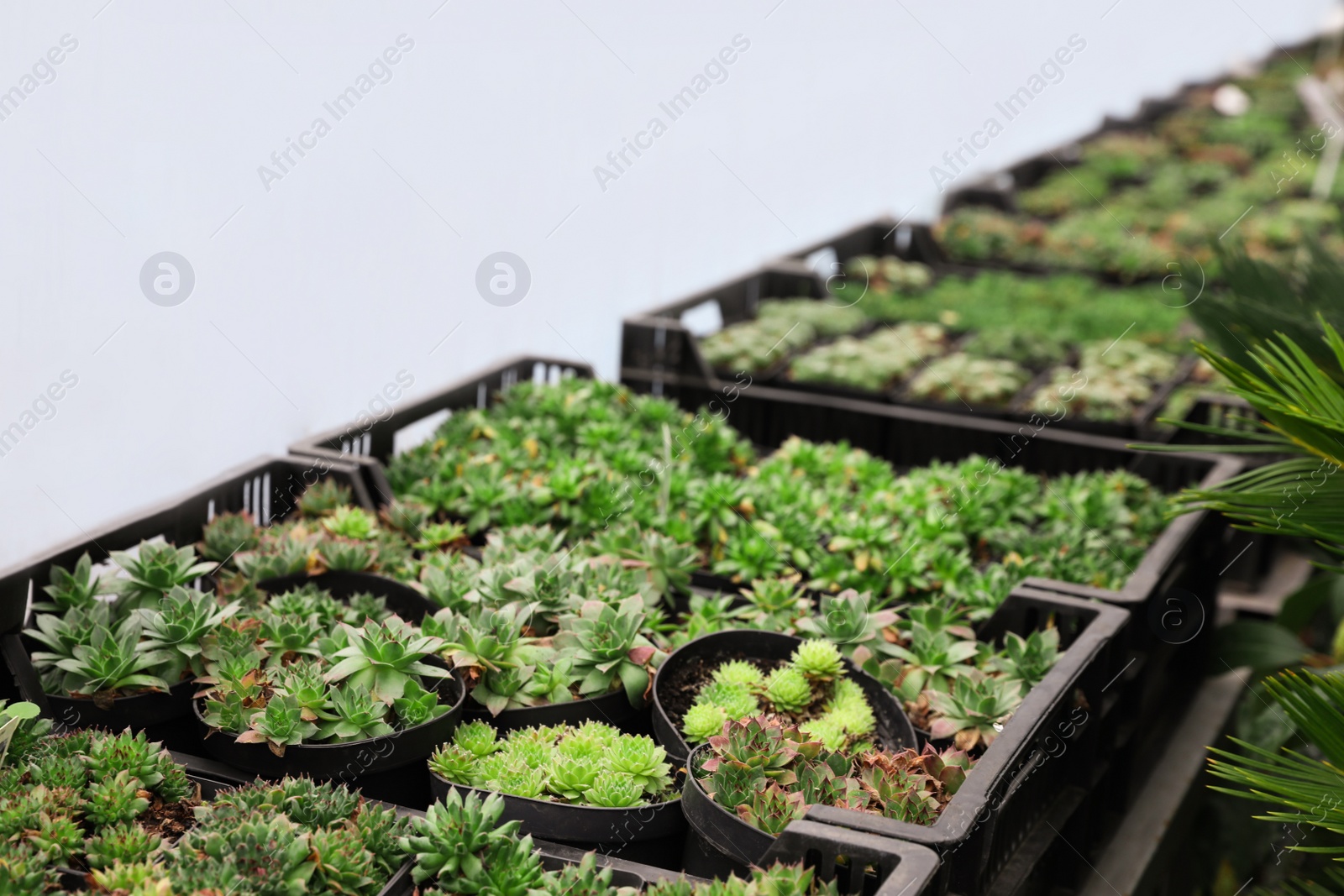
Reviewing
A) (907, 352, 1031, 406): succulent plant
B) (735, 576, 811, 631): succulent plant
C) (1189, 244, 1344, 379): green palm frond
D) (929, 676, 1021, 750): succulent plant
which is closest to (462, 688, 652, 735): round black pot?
(735, 576, 811, 631): succulent plant

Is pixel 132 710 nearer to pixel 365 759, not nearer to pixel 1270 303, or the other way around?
pixel 365 759

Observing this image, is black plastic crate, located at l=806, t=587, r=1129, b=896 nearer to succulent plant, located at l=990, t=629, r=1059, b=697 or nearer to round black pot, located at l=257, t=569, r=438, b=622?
succulent plant, located at l=990, t=629, r=1059, b=697

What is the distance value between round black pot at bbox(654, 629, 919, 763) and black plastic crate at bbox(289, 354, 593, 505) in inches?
30.8

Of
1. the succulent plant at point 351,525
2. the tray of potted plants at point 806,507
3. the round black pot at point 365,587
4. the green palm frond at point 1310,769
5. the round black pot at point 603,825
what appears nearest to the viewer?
the green palm frond at point 1310,769

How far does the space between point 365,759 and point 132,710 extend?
0.35m

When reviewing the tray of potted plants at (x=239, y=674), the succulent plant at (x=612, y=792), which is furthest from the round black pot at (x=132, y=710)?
the succulent plant at (x=612, y=792)

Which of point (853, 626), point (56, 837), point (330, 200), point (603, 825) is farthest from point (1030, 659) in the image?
point (330, 200)

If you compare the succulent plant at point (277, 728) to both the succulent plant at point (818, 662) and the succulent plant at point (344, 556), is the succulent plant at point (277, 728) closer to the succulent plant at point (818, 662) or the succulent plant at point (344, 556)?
the succulent plant at point (344, 556)

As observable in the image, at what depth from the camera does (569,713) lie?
1714mm

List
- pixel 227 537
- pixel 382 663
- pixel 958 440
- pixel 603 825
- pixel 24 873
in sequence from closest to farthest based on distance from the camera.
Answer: pixel 24 873 < pixel 603 825 < pixel 382 663 < pixel 227 537 < pixel 958 440

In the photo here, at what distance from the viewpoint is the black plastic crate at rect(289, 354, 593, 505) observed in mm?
2377

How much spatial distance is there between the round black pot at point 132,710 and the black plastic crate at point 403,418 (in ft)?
2.35

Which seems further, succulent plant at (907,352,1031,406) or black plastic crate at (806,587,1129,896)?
succulent plant at (907,352,1031,406)

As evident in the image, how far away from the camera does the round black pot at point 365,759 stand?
1537mm
